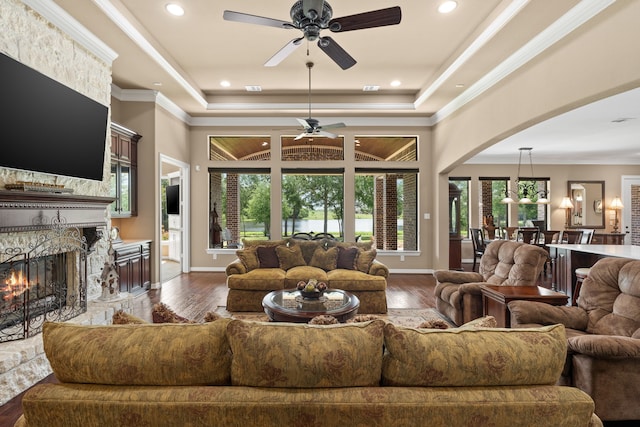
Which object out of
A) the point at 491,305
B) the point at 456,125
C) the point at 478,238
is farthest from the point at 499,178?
the point at 491,305

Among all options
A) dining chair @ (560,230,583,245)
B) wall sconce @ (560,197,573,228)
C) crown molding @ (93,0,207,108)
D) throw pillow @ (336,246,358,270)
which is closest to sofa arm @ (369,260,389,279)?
throw pillow @ (336,246,358,270)

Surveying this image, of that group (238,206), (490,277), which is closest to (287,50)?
(490,277)

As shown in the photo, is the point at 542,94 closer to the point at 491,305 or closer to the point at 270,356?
the point at 491,305

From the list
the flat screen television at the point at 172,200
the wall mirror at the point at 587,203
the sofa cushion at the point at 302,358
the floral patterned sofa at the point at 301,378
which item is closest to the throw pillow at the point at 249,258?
the floral patterned sofa at the point at 301,378

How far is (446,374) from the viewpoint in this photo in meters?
1.33

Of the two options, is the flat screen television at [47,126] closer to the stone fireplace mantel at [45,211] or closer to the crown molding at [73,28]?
the stone fireplace mantel at [45,211]

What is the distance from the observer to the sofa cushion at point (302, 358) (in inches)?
52.1

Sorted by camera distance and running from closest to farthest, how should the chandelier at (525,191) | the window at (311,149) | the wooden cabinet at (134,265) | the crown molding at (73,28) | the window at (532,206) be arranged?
the crown molding at (73,28) < the wooden cabinet at (134,265) < the window at (311,149) < the chandelier at (525,191) < the window at (532,206)

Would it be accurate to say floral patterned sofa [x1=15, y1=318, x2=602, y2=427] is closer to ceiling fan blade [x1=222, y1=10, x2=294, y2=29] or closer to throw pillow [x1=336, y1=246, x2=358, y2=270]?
ceiling fan blade [x1=222, y1=10, x2=294, y2=29]

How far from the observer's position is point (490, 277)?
4281mm

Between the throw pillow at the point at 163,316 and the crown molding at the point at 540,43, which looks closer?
the throw pillow at the point at 163,316

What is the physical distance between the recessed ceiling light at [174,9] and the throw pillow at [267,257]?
3.14 metres

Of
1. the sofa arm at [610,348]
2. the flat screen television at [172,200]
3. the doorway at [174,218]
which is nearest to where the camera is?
the sofa arm at [610,348]

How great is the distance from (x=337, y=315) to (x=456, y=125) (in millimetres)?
4616
